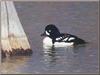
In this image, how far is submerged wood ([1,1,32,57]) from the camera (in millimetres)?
8938

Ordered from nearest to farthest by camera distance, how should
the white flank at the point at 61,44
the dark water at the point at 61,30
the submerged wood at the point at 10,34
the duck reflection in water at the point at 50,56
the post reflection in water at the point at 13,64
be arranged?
the post reflection in water at the point at 13,64, the dark water at the point at 61,30, the duck reflection in water at the point at 50,56, the submerged wood at the point at 10,34, the white flank at the point at 61,44

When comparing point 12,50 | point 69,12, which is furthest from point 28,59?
point 69,12

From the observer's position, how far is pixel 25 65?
8.41 meters

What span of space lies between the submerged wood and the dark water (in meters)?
0.13

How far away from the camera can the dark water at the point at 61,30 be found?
8297mm

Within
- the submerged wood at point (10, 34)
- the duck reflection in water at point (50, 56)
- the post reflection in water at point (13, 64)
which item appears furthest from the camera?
the submerged wood at point (10, 34)

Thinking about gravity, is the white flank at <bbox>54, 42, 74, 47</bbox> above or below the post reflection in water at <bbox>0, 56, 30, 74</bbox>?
above

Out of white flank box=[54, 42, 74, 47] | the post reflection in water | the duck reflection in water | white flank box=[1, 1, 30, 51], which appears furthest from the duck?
the post reflection in water

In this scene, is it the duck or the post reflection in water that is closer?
the post reflection in water

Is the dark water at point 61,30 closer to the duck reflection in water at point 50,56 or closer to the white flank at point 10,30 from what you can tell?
the duck reflection in water at point 50,56

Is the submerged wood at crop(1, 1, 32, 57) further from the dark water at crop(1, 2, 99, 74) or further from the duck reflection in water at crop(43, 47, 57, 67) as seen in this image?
the duck reflection in water at crop(43, 47, 57, 67)

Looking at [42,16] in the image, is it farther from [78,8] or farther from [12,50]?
[12,50]

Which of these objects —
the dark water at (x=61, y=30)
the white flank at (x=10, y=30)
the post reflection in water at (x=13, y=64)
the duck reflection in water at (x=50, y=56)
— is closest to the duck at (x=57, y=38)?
the dark water at (x=61, y=30)

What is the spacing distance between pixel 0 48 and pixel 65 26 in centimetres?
294
